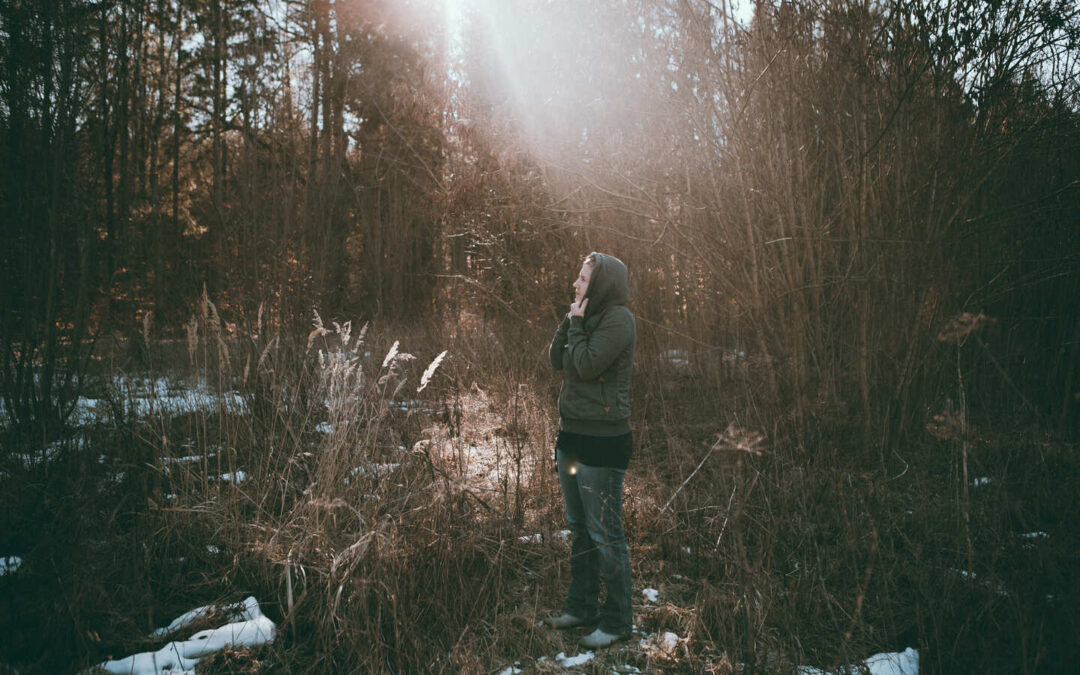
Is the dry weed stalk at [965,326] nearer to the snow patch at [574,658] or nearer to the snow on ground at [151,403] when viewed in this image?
the snow patch at [574,658]

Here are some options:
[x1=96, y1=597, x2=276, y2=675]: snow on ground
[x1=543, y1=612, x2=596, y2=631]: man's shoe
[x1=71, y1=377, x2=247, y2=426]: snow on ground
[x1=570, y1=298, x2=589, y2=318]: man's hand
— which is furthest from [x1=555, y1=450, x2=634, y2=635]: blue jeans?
[x1=71, y1=377, x2=247, y2=426]: snow on ground

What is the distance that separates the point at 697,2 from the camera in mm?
5457

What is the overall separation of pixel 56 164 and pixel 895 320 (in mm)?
7231

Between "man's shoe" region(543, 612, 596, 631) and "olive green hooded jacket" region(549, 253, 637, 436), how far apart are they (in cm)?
99

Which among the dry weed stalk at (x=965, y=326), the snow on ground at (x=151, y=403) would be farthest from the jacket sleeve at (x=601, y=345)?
the snow on ground at (x=151, y=403)

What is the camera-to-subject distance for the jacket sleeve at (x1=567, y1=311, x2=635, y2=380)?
8.95ft

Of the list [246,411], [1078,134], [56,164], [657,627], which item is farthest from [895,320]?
[56,164]

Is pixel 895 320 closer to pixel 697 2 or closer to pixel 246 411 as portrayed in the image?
pixel 697 2

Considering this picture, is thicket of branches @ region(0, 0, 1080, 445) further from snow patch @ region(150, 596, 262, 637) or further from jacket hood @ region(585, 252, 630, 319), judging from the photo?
jacket hood @ region(585, 252, 630, 319)

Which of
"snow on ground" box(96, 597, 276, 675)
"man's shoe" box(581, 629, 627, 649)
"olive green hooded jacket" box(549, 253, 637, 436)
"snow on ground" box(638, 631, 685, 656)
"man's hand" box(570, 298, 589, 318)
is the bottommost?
"snow on ground" box(638, 631, 685, 656)

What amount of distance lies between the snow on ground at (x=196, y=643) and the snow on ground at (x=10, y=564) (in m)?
0.88

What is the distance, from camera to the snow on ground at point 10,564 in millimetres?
2887

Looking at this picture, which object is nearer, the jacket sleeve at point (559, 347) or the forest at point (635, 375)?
the forest at point (635, 375)

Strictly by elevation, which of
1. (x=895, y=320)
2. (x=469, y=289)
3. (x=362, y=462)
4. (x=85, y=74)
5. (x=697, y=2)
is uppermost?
(x=697, y=2)
